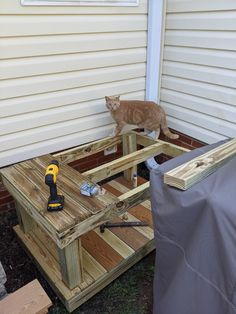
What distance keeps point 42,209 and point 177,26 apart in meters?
2.00

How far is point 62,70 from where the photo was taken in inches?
89.9

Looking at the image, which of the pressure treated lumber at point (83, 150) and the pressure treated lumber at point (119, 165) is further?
the pressure treated lumber at point (83, 150)

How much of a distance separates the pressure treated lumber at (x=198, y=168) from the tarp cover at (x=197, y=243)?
0.11 feet

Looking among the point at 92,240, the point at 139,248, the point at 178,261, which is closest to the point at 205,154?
the point at 178,261

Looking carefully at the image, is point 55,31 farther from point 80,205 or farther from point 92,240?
point 92,240

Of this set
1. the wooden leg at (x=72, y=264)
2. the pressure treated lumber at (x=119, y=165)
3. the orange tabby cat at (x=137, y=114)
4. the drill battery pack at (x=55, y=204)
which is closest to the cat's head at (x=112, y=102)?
the orange tabby cat at (x=137, y=114)

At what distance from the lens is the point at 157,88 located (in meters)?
2.90

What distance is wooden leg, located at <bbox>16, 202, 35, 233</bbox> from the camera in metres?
2.15

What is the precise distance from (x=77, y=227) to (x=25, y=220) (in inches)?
32.1

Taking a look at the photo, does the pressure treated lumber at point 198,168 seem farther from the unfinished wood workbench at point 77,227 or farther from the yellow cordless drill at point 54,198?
the yellow cordless drill at point 54,198

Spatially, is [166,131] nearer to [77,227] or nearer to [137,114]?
[137,114]

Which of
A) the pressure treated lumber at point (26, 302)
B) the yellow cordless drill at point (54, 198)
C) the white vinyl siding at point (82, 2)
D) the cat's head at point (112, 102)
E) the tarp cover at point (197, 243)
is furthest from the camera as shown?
the cat's head at point (112, 102)

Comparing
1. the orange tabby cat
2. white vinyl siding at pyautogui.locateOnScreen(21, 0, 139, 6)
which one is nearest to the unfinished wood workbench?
the orange tabby cat

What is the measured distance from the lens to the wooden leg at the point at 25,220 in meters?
2.15
